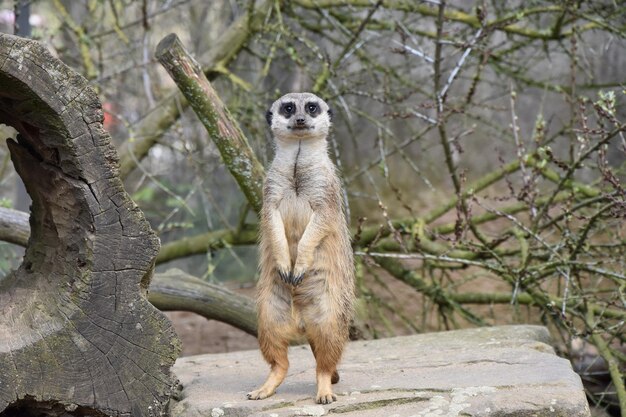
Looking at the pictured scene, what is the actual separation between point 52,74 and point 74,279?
0.79 metres

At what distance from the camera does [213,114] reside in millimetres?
4727

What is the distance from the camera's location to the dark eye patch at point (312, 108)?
12.3 ft

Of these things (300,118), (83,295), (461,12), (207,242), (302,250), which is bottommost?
(83,295)

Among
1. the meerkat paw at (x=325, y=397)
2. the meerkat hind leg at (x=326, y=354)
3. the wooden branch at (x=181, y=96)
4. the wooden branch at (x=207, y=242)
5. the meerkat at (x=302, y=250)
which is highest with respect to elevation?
the wooden branch at (x=181, y=96)

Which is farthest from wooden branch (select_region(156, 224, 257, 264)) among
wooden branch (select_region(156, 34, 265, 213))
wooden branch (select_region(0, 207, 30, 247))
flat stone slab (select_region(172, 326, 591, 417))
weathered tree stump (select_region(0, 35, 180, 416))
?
weathered tree stump (select_region(0, 35, 180, 416))

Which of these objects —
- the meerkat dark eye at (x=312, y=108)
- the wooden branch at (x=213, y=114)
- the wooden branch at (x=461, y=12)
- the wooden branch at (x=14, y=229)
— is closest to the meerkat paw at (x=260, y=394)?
the meerkat dark eye at (x=312, y=108)

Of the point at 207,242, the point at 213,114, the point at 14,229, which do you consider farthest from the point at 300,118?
the point at 207,242

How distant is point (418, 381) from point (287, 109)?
1.29 m

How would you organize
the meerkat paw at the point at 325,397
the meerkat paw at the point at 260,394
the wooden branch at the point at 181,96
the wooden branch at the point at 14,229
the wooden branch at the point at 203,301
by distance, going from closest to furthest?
the meerkat paw at the point at 325,397, the meerkat paw at the point at 260,394, the wooden branch at the point at 14,229, the wooden branch at the point at 203,301, the wooden branch at the point at 181,96

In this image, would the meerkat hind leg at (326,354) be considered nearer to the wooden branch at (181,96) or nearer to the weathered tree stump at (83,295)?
the weathered tree stump at (83,295)

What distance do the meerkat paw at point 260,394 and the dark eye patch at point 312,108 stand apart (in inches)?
47.0

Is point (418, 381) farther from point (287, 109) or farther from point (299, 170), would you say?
point (287, 109)

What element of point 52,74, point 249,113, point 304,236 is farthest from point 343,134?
point 52,74

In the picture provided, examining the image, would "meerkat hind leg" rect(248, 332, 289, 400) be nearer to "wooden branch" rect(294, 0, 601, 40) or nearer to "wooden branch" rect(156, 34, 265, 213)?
"wooden branch" rect(156, 34, 265, 213)
